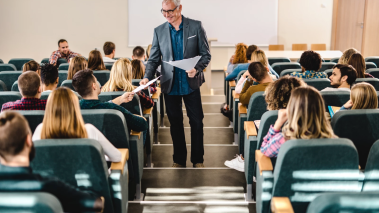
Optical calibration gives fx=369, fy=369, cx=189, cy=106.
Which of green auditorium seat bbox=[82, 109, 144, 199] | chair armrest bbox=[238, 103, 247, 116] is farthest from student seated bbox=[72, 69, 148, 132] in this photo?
chair armrest bbox=[238, 103, 247, 116]

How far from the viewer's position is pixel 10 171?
1.54 metres

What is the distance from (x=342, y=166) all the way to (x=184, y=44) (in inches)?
78.3

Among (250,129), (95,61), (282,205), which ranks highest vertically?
(95,61)

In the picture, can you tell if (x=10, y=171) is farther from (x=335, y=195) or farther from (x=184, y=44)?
(x=184, y=44)

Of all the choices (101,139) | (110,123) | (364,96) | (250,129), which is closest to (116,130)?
(110,123)

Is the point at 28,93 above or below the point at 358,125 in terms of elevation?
above

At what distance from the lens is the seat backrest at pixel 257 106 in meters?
3.02

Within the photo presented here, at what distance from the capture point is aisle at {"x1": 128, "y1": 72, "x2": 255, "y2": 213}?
2818 millimetres

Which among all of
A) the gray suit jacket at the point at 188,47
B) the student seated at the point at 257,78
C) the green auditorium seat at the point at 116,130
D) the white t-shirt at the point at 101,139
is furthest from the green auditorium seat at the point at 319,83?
the white t-shirt at the point at 101,139

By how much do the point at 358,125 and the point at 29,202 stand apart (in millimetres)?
1882

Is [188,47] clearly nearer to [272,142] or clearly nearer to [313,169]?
[272,142]

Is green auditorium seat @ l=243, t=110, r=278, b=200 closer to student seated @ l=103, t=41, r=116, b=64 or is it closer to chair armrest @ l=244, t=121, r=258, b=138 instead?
chair armrest @ l=244, t=121, r=258, b=138

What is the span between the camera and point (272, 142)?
88.3 inches

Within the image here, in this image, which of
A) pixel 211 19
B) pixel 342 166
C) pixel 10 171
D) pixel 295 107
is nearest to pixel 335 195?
pixel 342 166
